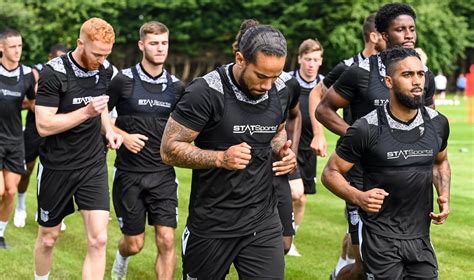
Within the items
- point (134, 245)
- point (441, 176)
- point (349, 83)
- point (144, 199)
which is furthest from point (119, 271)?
point (441, 176)

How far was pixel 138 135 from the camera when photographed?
8414 millimetres

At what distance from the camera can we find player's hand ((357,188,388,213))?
5.96 metres

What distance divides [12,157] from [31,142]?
163 centimetres

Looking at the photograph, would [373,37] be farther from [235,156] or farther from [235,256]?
[235,156]

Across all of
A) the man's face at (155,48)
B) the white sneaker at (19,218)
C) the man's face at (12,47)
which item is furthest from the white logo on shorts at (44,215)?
the white sneaker at (19,218)

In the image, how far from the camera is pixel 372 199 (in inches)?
235

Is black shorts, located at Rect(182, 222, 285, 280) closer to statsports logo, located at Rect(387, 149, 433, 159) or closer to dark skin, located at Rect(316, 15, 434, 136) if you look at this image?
statsports logo, located at Rect(387, 149, 433, 159)

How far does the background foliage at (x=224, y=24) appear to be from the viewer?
61469 millimetres

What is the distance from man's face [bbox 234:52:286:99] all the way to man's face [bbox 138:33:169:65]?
10.1ft

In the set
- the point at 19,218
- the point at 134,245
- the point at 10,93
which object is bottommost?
the point at 19,218

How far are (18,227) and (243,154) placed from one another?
7.89 m

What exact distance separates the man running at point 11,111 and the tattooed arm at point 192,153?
5.83 meters

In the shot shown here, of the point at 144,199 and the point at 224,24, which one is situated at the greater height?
the point at 144,199

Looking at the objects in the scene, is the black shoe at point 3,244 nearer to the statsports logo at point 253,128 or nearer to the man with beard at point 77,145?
the man with beard at point 77,145
